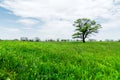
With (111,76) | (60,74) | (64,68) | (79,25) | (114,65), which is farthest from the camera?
(79,25)

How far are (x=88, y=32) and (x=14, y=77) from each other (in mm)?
57850

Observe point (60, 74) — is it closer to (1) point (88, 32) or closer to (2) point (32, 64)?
(2) point (32, 64)

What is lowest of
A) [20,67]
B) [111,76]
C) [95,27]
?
[111,76]

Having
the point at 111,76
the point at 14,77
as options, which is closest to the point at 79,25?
the point at 111,76

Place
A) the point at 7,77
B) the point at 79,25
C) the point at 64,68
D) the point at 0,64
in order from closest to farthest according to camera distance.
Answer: the point at 7,77
the point at 0,64
the point at 64,68
the point at 79,25

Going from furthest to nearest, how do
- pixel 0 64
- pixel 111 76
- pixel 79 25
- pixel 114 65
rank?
pixel 79 25, pixel 114 65, pixel 111 76, pixel 0 64

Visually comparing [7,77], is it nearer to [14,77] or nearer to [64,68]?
[14,77]

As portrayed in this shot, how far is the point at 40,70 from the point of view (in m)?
10.6

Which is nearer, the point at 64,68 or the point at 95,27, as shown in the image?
the point at 64,68

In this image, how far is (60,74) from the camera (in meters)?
10.9

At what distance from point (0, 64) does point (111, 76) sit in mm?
6310

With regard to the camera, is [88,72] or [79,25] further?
[79,25]

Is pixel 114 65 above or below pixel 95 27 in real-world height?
below

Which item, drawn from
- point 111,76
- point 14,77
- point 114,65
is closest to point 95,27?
point 114,65
